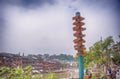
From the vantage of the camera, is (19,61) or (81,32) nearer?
(81,32)

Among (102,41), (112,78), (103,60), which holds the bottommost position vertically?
(112,78)

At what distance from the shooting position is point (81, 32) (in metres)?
4.00

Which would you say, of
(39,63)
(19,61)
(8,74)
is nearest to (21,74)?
(8,74)

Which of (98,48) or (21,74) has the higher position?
(98,48)

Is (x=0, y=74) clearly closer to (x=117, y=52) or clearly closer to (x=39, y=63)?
(x=117, y=52)

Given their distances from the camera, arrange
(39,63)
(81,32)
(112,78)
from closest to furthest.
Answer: (81,32), (112,78), (39,63)

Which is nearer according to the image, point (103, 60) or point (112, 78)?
point (112, 78)

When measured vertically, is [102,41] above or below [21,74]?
above

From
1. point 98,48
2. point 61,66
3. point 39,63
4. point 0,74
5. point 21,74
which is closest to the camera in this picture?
point 21,74

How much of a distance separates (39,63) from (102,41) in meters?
9.45

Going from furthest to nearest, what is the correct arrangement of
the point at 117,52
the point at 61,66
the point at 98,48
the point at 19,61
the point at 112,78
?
the point at 61,66 < the point at 19,61 < the point at 117,52 < the point at 98,48 < the point at 112,78

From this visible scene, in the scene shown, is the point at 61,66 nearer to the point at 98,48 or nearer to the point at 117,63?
the point at 117,63

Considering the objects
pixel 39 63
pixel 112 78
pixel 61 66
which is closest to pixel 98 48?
pixel 112 78

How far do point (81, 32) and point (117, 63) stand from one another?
1013 cm
